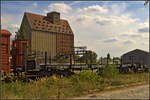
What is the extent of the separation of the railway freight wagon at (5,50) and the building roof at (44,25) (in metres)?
54.0

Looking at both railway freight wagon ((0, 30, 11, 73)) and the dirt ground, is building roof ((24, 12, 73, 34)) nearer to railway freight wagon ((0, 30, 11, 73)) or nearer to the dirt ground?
railway freight wagon ((0, 30, 11, 73))

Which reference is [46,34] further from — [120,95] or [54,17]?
[120,95]

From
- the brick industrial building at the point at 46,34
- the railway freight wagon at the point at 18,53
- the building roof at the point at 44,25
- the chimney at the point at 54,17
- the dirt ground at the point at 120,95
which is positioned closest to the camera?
the dirt ground at the point at 120,95

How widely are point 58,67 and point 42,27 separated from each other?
57.2m

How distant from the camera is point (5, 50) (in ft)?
48.6

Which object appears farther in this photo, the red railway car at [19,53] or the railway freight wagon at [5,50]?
the red railway car at [19,53]

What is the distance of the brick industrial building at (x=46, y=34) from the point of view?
69.5 m

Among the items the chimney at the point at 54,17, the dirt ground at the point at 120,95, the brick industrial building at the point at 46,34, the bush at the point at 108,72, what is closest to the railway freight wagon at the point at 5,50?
the bush at the point at 108,72

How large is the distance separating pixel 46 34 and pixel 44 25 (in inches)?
137

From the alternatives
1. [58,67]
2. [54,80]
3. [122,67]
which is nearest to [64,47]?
[122,67]

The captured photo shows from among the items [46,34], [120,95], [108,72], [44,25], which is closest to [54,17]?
[44,25]

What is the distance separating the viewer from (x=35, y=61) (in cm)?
1645

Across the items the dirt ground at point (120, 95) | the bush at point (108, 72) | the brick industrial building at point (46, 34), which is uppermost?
the brick industrial building at point (46, 34)

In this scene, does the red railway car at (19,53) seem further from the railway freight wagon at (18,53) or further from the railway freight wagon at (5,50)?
the railway freight wagon at (5,50)
